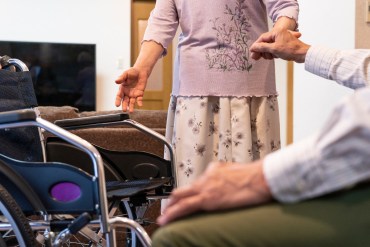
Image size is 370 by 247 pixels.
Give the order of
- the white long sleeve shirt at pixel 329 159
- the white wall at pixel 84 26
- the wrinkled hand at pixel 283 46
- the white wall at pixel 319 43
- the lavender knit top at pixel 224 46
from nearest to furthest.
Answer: the white long sleeve shirt at pixel 329 159
the wrinkled hand at pixel 283 46
the lavender knit top at pixel 224 46
the white wall at pixel 319 43
the white wall at pixel 84 26

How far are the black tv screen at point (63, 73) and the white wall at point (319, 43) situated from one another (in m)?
3.94

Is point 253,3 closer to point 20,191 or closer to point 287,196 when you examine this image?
point 20,191

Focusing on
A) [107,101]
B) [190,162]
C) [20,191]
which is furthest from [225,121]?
[107,101]

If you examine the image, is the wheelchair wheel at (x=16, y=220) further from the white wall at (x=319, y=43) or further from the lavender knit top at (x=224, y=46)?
the white wall at (x=319, y=43)

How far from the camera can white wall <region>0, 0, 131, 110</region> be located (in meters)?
7.13

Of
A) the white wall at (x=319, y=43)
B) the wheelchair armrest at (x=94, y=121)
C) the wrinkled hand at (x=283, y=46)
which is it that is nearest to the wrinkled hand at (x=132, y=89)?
the wheelchair armrest at (x=94, y=121)

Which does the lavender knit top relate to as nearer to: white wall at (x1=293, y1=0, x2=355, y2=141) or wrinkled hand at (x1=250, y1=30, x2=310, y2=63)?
wrinkled hand at (x1=250, y1=30, x2=310, y2=63)

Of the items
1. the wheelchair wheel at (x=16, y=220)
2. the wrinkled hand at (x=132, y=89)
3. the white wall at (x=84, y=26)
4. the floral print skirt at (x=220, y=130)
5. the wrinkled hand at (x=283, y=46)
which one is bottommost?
the wheelchair wheel at (x=16, y=220)

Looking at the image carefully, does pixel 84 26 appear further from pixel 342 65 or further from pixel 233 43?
pixel 342 65

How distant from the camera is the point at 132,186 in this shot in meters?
1.80

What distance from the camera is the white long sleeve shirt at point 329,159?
0.66 metres

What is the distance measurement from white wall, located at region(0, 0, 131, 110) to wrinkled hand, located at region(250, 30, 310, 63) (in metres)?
5.75

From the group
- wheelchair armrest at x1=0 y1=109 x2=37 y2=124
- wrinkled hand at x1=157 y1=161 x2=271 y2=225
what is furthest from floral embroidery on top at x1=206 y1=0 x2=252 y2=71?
wrinkled hand at x1=157 y1=161 x2=271 y2=225

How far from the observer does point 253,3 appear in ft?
6.12
